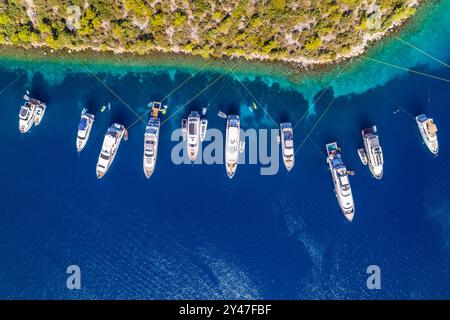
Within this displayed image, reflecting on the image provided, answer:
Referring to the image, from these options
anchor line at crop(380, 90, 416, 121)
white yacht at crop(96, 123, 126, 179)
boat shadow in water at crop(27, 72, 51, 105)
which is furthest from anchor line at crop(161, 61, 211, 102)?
anchor line at crop(380, 90, 416, 121)

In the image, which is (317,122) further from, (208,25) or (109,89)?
(109,89)

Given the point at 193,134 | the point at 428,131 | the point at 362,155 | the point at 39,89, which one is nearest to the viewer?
the point at 193,134

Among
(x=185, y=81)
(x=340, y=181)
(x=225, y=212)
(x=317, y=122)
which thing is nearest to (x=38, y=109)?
(x=185, y=81)

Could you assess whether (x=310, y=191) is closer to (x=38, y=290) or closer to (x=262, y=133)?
(x=262, y=133)

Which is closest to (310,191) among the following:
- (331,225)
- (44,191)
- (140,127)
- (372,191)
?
(331,225)

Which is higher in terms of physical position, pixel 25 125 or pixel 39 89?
pixel 39 89

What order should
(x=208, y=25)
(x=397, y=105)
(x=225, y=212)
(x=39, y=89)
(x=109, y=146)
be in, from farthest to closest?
(x=225, y=212) → (x=39, y=89) → (x=397, y=105) → (x=109, y=146) → (x=208, y=25)

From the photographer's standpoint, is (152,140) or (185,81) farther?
(185,81)
